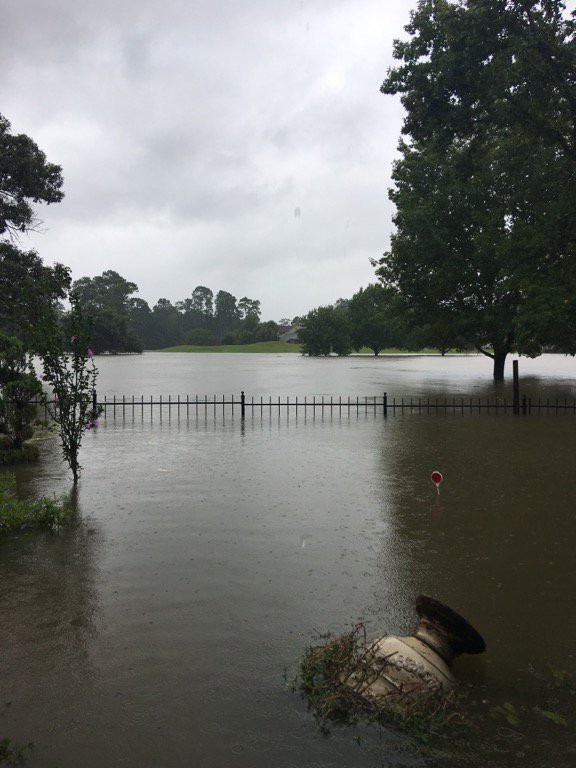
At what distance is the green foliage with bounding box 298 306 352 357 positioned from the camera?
11200 cm

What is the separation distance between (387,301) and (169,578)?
111 feet

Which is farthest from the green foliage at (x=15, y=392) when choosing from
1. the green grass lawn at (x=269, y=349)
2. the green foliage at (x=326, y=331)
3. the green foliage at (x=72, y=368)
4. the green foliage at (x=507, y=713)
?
the green grass lawn at (x=269, y=349)

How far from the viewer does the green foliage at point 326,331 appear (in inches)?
4409

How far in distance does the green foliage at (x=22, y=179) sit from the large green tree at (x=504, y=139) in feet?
71.1

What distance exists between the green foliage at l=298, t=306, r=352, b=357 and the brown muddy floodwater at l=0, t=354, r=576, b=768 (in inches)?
3939

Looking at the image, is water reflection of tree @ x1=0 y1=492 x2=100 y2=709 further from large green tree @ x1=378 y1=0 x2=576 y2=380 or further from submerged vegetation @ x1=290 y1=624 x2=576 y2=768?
large green tree @ x1=378 y1=0 x2=576 y2=380

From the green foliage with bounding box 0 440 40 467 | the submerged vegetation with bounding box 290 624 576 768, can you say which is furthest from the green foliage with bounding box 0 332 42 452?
the submerged vegetation with bounding box 290 624 576 768

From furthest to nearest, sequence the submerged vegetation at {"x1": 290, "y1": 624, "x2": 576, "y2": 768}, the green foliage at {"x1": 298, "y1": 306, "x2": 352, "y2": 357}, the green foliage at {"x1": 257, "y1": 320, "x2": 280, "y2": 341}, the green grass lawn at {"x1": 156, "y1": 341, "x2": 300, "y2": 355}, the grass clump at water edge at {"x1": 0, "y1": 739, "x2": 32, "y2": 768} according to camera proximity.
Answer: the green foliage at {"x1": 257, "y1": 320, "x2": 280, "y2": 341}, the green grass lawn at {"x1": 156, "y1": 341, "x2": 300, "y2": 355}, the green foliage at {"x1": 298, "y1": 306, "x2": 352, "y2": 357}, the submerged vegetation at {"x1": 290, "y1": 624, "x2": 576, "y2": 768}, the grass clump at water edge at {"x1": 0, "y1": 739, "x2": 32, "y2": 768}

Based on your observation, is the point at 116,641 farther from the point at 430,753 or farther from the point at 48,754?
the point at 430,753

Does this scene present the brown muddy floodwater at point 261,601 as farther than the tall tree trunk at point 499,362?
No

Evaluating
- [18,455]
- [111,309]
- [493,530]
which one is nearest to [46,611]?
[493,530]

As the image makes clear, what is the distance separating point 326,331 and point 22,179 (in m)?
82.3

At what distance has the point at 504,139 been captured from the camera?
2903 cm

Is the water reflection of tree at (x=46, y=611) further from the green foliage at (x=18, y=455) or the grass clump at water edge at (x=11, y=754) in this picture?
the green foliage at (x=18, y=455)
